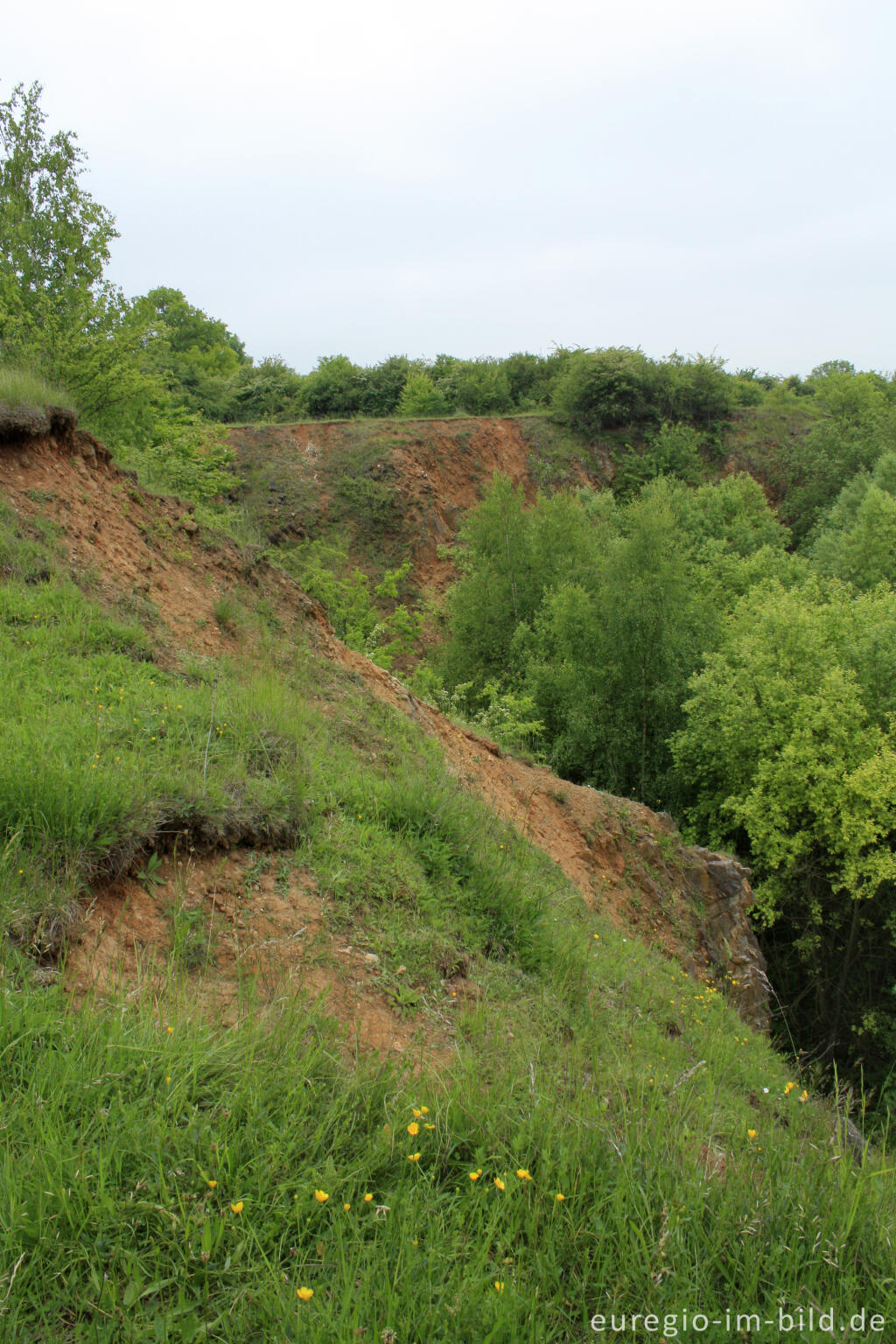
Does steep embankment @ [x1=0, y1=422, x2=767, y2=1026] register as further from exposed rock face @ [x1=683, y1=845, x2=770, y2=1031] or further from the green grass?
the green grass

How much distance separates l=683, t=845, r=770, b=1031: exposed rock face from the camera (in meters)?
9.10

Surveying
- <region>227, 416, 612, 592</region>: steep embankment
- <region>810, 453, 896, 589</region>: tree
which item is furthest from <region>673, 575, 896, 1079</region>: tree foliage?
<region>227, 416, 612, 592</region>: steep embankment

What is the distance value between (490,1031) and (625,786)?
1336cm

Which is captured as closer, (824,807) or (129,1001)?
(129,1001)

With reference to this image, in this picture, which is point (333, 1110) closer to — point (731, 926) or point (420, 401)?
point (731, 926)

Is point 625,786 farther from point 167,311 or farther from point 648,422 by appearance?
point 167,311

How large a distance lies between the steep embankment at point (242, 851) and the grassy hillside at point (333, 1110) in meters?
0.09

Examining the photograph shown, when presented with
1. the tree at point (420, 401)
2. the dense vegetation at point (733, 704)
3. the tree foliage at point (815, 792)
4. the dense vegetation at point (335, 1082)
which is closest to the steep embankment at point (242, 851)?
the dense vegetation at point (335, 1082)

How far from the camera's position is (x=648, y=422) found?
→ 39188 mm

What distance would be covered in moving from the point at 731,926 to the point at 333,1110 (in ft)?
29.4

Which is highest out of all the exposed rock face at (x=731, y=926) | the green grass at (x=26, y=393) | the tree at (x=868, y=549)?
the tree at (x=868, y=549)

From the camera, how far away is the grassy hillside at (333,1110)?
1.78 m

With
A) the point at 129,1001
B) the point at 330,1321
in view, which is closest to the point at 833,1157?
the point at 330,1321

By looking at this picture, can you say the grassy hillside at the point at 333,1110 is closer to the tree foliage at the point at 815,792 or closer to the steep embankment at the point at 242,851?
the steep embankment at the point at 242,851
